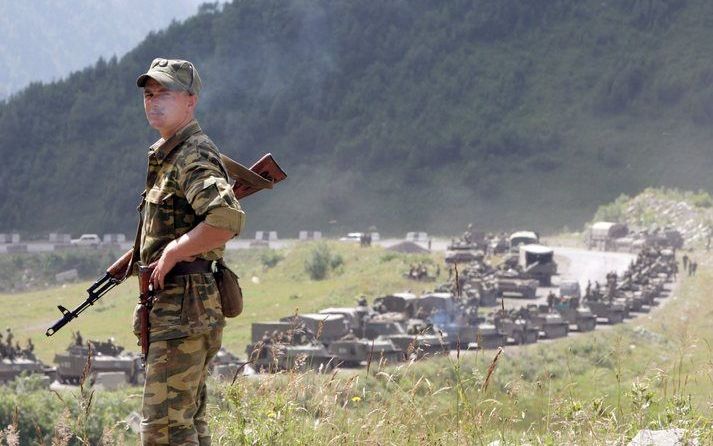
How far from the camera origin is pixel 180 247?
239 inches

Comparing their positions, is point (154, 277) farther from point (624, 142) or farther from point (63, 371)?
point (624, 142)

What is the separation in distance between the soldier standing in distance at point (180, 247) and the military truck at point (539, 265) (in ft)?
164

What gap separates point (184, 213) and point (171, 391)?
834 millimetres

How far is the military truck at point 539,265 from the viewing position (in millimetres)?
57188

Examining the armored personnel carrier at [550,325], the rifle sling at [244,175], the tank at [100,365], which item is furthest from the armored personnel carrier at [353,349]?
the rifle sling at [244,175]

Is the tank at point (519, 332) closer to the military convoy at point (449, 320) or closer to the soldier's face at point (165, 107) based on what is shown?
the military convoy at point (449, 320)

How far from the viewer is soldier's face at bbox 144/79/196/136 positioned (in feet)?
21.2

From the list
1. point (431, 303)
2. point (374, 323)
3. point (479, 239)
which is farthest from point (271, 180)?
point (479, 239)

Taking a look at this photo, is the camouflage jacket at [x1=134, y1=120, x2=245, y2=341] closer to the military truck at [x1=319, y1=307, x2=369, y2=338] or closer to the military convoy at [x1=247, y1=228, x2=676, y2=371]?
the military convoy at [x1=247, y1=228, x2=676, y2=371]

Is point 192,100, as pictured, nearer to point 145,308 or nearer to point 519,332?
point 145,308

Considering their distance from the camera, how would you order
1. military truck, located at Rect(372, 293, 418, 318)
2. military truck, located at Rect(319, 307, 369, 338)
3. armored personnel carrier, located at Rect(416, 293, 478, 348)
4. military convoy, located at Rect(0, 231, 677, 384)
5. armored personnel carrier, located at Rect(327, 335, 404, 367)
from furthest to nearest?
military truck, located at Rect(372, 293, 418, 318), military truck, located at Rect(319, 307, 369, 338), armored personnel carrier, located at Rect(416, 293, 478, 348), military convoy, located at Rect(0, 231, 677, 384), armored personnel carrier, located at Rect(327, 335, 404, 367)

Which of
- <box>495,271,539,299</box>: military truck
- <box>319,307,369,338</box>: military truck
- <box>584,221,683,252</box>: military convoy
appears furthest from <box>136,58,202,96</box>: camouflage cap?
<box>584,221,683,252</box>: military convoy

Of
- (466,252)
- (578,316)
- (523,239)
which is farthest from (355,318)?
(523,239)

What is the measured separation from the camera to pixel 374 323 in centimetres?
4031
